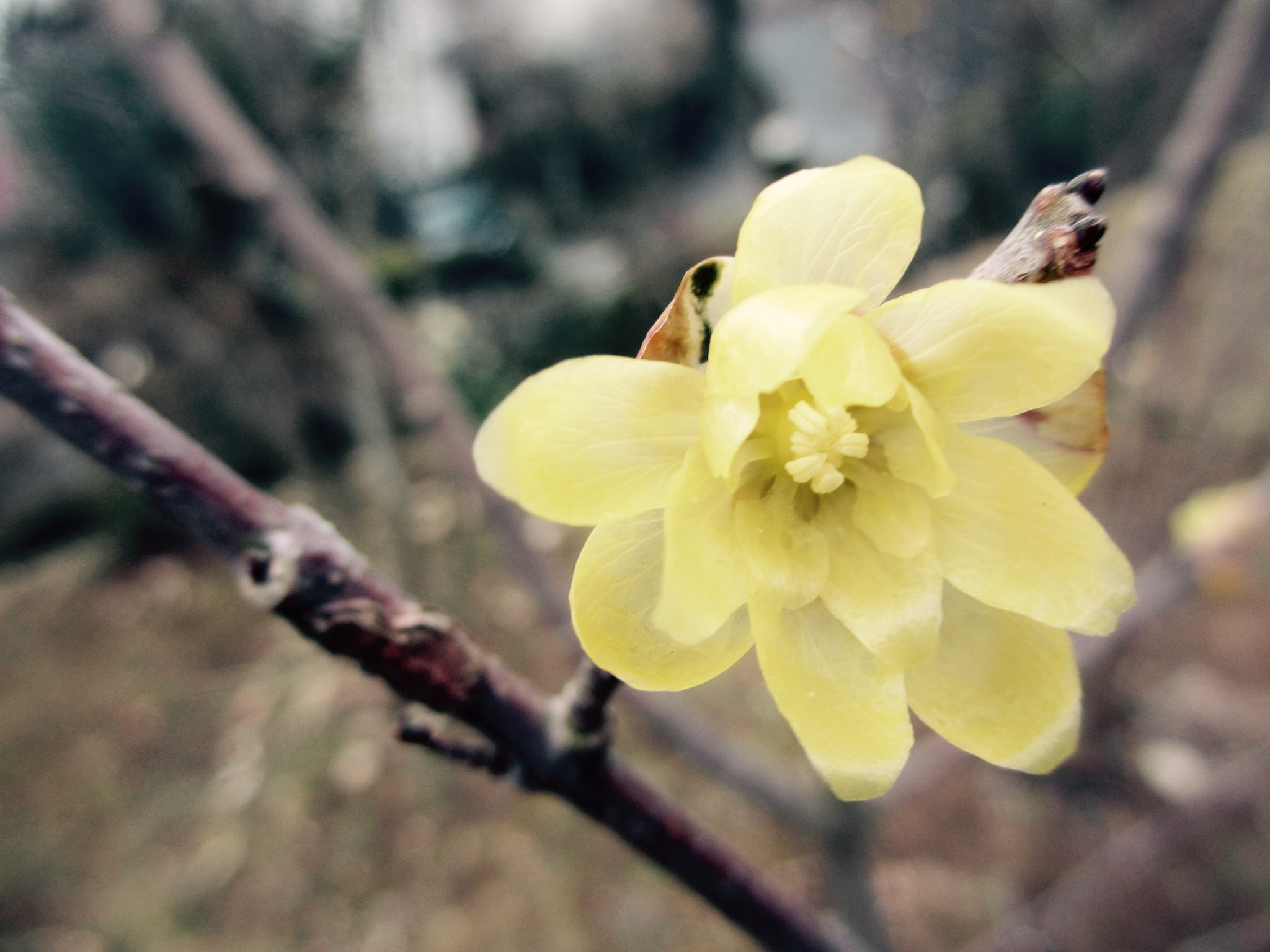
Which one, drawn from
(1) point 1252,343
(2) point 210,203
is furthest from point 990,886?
(2) point 210,203

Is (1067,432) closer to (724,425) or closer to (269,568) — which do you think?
(724,425)

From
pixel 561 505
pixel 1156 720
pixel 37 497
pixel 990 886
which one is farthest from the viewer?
pixel 37 497

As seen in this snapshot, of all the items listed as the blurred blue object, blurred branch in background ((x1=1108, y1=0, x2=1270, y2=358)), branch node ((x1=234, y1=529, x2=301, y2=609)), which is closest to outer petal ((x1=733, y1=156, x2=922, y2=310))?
branch node ((x1=234, y1=529, x2=301, y2=609))

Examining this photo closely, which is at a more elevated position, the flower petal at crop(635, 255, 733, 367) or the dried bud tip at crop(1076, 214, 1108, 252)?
the flower petal at crop(635, 255, 733, 367)

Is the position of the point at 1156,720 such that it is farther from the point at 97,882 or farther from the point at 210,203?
the point at 210,203

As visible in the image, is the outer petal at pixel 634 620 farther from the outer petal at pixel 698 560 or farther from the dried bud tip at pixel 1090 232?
the dried bud tip at pixel 1090 232

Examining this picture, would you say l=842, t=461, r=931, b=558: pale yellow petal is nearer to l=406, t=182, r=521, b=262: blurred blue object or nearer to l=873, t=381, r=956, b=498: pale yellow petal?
l=873, t=381, r=956, b=498: pale yellow petal
